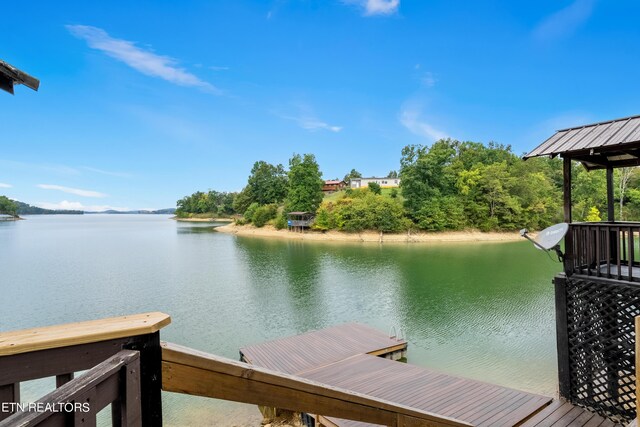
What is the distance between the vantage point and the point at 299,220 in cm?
3991

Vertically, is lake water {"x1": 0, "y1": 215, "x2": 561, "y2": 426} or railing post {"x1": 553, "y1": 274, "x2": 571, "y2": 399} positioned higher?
railing post {"x1": 553, "y1": 274, "x2": 571, "y2": 399}

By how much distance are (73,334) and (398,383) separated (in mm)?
5903

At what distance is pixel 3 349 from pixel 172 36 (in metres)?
43.6

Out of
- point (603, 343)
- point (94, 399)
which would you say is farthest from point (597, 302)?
point (94, 399)

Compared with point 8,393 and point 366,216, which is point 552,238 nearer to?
point 8,393

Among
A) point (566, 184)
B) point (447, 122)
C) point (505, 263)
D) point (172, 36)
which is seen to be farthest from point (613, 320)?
point (447, 122)

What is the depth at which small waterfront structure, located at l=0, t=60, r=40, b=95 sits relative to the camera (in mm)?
2922

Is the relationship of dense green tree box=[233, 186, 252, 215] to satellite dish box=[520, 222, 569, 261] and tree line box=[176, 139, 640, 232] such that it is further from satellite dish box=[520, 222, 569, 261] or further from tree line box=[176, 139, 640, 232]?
satellite dish box=[520, 222, 569, 261]

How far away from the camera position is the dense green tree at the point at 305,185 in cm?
4081

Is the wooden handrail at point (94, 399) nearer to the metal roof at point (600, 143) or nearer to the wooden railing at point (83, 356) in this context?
the wooden railing at point (83, 356)

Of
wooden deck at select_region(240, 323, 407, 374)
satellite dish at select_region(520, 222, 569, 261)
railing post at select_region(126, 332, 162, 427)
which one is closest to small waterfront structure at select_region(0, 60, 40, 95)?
railing post at select_region(126, 332, 162, 427)

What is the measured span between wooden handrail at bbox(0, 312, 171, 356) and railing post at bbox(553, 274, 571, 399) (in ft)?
18.9

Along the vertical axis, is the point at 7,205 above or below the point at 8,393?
above

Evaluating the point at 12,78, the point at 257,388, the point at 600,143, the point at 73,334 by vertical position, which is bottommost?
the point at 257,388
